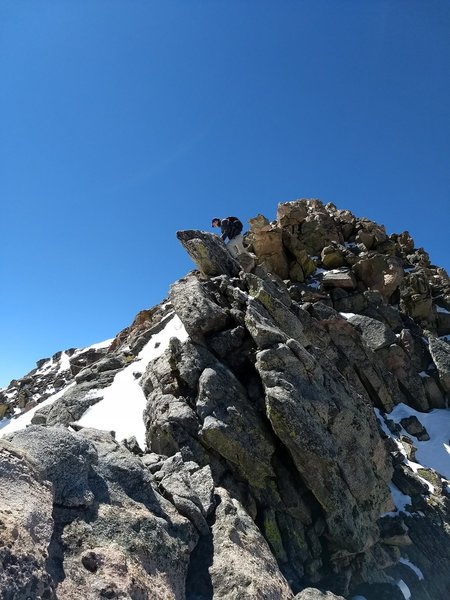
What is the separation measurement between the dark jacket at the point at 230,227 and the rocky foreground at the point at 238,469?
407cm

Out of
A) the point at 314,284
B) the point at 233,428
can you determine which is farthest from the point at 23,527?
the point at 314,284

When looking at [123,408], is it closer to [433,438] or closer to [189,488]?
[189,488]

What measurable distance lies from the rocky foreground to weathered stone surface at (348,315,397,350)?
158mm

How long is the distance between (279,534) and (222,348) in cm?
896

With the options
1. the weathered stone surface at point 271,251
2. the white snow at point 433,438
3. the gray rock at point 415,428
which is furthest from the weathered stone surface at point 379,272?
the gray rock at point 415,428

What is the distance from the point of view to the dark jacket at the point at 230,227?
36406 millimetres

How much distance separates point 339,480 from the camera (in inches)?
644

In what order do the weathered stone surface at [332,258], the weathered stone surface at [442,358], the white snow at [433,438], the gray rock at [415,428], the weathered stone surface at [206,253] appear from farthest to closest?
1. the weathered stone surface at [332,258]
2. the weathered stone surface at [442,358]
3. the gray rock at [415,428]
4. the white snow at [433,438]
5. the weathered stone surface at [206,253]

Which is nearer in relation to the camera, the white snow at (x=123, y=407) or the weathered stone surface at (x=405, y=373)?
the white snow at (x=123, y=407)

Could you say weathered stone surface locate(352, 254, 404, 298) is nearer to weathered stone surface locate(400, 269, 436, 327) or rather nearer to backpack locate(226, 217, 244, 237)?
weathered stone surface locate(400, 269, 436, 327)

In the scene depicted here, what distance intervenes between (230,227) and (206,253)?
10.1 meters

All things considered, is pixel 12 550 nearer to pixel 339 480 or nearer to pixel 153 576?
pixel 153 576

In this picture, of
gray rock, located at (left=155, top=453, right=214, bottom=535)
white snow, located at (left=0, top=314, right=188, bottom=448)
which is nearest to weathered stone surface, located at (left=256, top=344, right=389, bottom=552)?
gray rock, located at (left=155, top=453, right=214, bottom=535)

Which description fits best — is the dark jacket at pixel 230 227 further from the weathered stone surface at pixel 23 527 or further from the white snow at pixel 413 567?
the weathered stone surface at pixel 23 527
